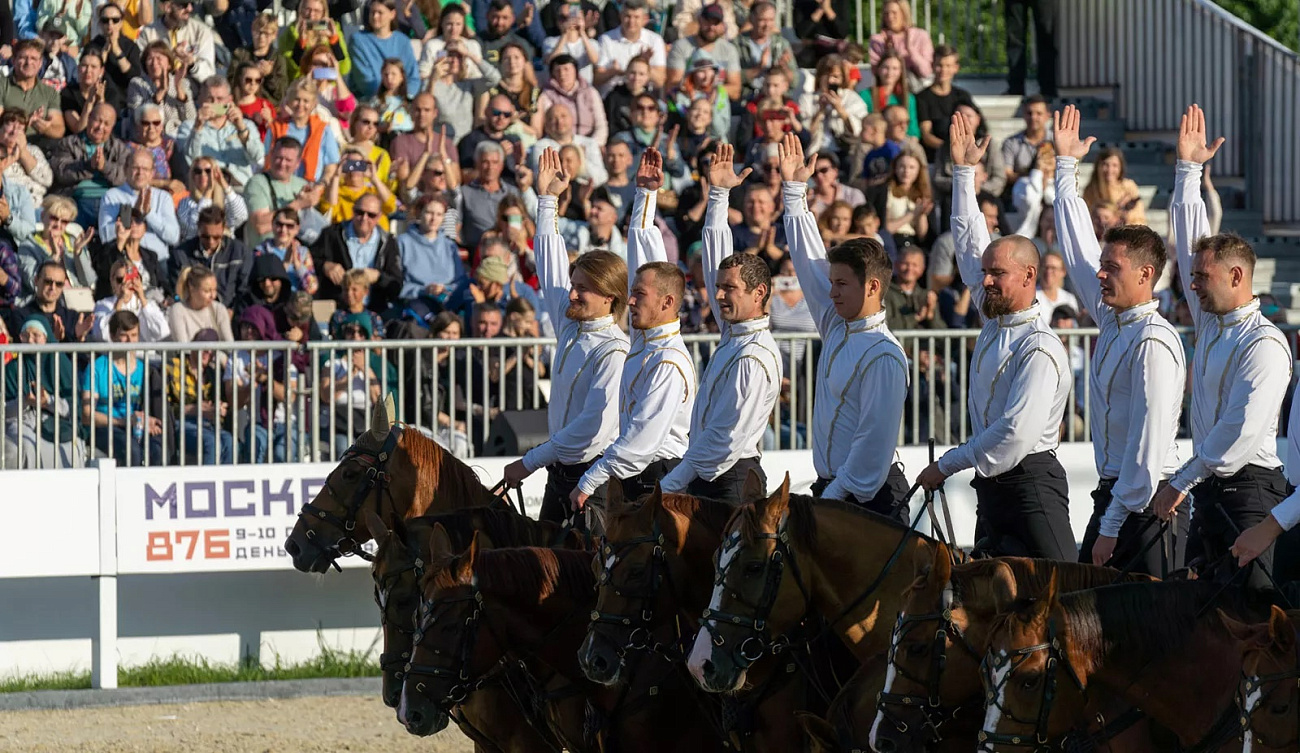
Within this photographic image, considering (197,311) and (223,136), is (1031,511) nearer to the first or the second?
(197,311)

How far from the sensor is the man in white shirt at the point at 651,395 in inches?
324

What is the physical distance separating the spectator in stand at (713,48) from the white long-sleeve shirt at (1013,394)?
908 centimetres

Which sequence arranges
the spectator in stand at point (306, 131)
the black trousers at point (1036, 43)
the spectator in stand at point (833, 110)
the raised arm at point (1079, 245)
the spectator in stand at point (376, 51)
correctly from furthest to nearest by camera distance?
the black trousers at point (1036, 43) < the spectator in stand at point (833, 110) < the spectator in stand at point (376, 51) < the spectator in stand at point (306, 131) < the raised arm at point (1079, 245)

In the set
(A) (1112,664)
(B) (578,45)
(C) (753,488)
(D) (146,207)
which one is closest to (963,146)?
(C) (753,488)

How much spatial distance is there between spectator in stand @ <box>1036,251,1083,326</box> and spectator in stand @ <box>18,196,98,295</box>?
6538 mm

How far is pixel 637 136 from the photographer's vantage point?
617 inches

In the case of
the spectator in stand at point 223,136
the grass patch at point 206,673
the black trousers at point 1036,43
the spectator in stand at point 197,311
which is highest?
the black trousers at point 1036,43

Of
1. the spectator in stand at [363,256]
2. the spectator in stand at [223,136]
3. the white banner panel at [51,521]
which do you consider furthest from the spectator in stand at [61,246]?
the white banner panel at [51,521]

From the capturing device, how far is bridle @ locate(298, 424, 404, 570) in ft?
28.6

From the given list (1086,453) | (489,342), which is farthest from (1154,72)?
(489,342)

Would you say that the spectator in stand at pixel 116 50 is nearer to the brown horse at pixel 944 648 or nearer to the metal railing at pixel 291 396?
the metal railing at pixel 291 396

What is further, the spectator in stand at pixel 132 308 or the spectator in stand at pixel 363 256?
the spectator in stand at pixel 363 256

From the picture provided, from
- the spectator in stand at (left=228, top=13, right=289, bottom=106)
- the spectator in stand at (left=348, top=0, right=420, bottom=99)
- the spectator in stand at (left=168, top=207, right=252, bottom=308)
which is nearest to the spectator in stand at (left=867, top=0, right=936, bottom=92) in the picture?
the spectator in stand at (left=348, top=0, right=420, bottom=99)

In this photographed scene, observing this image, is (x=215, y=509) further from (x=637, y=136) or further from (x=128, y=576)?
(x=637, y=136)
